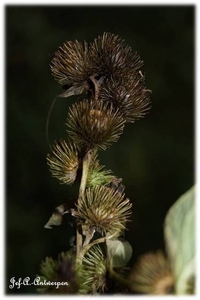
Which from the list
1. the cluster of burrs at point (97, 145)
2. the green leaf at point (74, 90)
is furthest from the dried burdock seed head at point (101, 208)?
the green leaf at point (74, 90)

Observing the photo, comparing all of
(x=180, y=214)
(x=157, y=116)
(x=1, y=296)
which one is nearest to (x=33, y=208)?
(x=157, y=116)

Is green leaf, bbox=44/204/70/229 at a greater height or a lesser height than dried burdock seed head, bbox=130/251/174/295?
greater

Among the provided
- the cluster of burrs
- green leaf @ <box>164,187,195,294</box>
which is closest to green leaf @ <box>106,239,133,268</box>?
the cluster of burrs

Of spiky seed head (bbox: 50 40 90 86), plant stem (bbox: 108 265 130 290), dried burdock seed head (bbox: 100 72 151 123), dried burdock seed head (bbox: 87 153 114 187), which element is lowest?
plant stem (bbox: 108 265 130 290)

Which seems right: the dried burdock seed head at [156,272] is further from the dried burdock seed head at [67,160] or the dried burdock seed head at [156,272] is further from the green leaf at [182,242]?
the dried burdock seed head at [67,160]

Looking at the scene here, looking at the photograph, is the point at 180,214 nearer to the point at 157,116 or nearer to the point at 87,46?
the point at 87,46

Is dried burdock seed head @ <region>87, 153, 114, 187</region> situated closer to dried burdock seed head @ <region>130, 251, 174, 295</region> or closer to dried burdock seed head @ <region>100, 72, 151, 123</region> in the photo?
dried burdock seed head @ <region>100, 72, 151, 123</region>

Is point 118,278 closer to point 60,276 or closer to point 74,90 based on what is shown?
point 60,276
